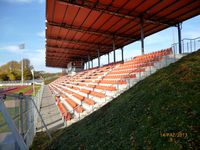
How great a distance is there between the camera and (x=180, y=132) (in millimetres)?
3658

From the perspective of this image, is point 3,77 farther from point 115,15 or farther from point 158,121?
point 158,121

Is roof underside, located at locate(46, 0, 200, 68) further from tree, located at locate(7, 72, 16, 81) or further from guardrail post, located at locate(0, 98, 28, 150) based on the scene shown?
tree, located at locate(7, 72, 16, 81)

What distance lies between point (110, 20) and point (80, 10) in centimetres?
310

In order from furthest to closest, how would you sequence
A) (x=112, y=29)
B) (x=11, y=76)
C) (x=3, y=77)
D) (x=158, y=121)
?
1. (x=11, y=76)
2. (x=3, y=77)
3. (x=112, y=29)
4. (x=158, y=121)

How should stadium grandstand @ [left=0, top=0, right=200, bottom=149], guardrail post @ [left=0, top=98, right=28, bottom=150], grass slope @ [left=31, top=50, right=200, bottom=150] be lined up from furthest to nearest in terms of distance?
stadium grandstand @ [left=0, top=0, right=200, bottom=149] < guardrail post @ [left=0, top=98, right=28, bottom=150] < grass slope @ [left=31, top=50, right=200, bottom=150]

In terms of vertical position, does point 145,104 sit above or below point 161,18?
below

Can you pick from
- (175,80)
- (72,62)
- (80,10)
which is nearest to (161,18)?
(80,10)

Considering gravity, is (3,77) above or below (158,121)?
above

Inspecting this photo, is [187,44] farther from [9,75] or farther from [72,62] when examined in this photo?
[9,75]
